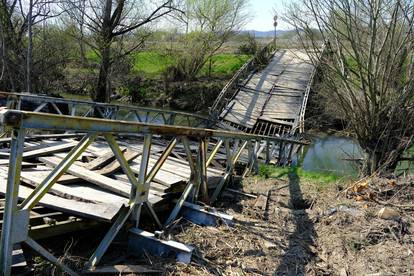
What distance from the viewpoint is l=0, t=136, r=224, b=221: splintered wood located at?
383cm

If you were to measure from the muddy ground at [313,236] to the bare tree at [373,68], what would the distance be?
1.66 meters

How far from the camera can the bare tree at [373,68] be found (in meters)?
7.28

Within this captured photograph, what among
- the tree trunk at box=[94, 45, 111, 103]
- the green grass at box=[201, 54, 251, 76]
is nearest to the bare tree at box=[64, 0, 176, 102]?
the tree trunk at box=[94, 45, 111, 103]

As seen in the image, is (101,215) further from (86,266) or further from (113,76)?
(113,76)

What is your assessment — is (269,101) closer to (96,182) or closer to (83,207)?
(96,182)

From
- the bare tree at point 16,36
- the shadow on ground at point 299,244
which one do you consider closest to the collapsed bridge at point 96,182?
the shadow on ground at point 299,244

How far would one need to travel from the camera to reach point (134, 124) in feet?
11.3

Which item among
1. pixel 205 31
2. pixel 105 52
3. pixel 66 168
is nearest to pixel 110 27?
pixel 105 52

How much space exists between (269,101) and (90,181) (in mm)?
15621

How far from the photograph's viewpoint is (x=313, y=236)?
4703mm

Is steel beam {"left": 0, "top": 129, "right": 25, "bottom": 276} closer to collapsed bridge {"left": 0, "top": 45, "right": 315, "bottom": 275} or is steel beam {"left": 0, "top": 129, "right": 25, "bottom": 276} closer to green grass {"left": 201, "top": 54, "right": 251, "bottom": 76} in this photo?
collapsed bridge {"left": 0, "top": 45, "right": 315, "bottom": 275}

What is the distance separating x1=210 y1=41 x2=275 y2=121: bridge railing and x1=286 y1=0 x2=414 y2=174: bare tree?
8984 millimetres

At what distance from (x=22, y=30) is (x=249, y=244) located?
49.2ft

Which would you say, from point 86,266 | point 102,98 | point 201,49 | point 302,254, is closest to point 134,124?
point 86,266
